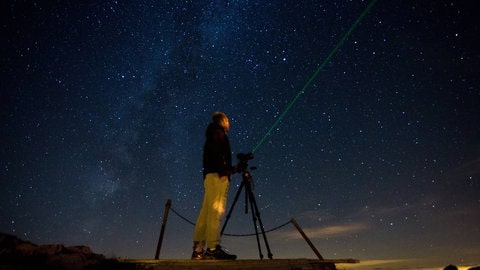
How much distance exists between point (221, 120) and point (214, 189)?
4.12 ft

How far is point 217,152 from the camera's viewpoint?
5.14 m

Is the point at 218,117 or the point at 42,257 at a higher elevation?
the point at 218,117

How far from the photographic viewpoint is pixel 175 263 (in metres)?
3.91

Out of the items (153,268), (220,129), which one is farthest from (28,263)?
(220,129)

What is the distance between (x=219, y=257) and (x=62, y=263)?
2136 mm

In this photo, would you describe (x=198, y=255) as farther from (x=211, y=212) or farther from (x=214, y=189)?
(x=214, y=189)

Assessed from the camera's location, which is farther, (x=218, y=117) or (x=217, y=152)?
(x=218, y=117)

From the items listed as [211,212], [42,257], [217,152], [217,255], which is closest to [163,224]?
[211,212]

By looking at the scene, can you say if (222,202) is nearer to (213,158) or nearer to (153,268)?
(213,158)

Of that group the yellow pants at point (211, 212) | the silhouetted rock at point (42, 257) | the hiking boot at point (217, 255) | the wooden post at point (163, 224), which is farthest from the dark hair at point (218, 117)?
the silhouetted rock at point (42, 257)

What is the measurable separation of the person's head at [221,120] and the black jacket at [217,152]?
0.08m

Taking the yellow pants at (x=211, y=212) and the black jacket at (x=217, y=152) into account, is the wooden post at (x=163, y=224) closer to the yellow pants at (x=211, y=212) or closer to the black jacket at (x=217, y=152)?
the yellow pants at (x=211, y=212)

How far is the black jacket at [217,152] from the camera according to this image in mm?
5086

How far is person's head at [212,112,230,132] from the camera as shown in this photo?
18.0 ft
